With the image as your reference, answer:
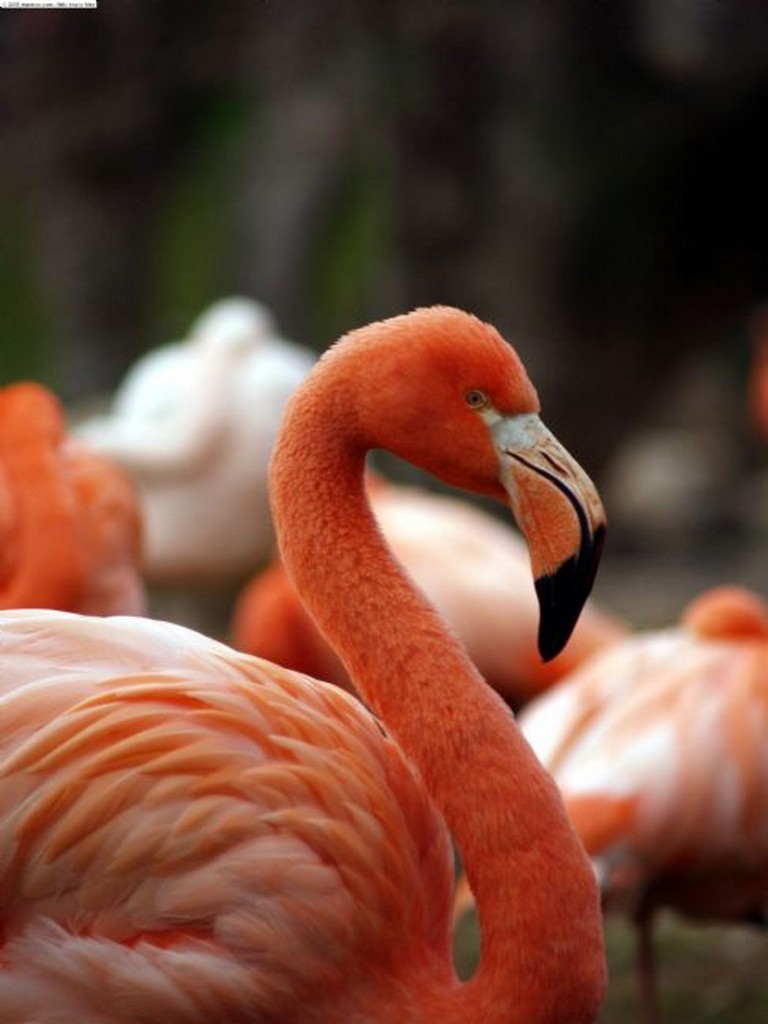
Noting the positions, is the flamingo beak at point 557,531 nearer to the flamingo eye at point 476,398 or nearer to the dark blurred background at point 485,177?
the flamingo eye at point 476,398

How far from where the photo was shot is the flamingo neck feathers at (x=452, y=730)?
2.44 m

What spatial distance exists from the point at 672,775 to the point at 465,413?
1524 millimetres

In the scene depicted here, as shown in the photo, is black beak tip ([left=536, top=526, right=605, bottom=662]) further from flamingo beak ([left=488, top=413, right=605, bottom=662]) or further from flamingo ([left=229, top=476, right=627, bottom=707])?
flamingo ([left=229, top=476, right=627, bottom=707])

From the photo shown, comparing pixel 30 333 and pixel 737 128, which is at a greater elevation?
pixel 737 128

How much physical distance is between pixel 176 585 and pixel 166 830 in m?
5.15

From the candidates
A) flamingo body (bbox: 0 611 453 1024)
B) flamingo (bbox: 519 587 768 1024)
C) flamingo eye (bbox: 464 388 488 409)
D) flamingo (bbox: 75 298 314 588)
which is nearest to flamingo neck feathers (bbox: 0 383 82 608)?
flamingo (bbox: 519 587 768 1024)

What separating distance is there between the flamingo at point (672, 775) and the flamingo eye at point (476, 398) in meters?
1.43

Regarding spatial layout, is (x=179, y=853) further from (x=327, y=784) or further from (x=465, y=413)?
(x=465, y=413)

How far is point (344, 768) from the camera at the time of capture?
8.24ft

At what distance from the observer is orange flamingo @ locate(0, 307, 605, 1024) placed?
7.84 feet

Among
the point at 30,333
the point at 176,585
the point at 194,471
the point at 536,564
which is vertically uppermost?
the point at 536,564

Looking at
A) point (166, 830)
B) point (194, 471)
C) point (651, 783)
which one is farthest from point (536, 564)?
point (194, 471)

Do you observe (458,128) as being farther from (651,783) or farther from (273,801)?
(273,801)

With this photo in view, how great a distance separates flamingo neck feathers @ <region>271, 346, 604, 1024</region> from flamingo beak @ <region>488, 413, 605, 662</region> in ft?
0.53
